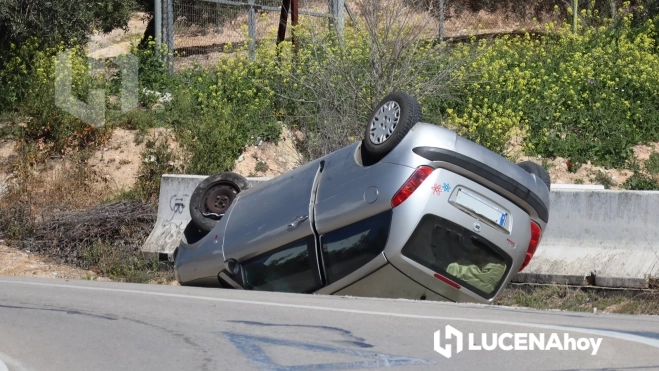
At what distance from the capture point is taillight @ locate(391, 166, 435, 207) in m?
7.18

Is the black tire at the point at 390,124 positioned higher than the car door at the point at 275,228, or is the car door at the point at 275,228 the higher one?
the black tire at the point at 390,124

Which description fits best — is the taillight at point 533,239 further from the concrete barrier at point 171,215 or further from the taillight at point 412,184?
the concrete barrier at point 171,215

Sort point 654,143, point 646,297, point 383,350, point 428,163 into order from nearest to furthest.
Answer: point 383,350
point 428,163
point 646,297
point 654,143

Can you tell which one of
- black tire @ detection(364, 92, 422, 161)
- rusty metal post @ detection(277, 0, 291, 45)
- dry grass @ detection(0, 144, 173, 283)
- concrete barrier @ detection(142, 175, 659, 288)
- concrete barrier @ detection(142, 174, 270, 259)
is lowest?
dry grass @ detection(0, 144, 173, 283)

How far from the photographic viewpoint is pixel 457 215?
723 centimetres

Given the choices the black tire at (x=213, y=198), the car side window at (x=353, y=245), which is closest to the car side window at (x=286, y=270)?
the car side window at (x=353, y=245)

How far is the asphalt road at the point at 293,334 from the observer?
5121mm

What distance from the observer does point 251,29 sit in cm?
1778

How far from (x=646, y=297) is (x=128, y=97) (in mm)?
10869

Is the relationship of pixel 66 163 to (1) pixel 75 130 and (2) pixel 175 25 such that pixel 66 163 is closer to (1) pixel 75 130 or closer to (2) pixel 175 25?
(1) pixel 75 130

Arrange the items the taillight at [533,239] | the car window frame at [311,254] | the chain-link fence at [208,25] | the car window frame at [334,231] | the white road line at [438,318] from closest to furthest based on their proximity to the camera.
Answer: the white road line at [438,318] → the car window frame at [334,231] → the taillight at [533,239] → the car window frame at [311,254] → the chain-link fence at [208,25]

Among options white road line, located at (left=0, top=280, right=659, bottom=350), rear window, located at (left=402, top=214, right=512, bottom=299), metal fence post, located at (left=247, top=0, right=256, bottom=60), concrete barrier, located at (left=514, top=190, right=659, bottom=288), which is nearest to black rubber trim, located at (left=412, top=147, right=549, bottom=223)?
rear window, located at (left=402, top=214, right=512, bottom=299)

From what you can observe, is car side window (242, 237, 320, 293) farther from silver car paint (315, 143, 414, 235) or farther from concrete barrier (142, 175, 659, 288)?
concrete barrier (142, 175, 659, 288)

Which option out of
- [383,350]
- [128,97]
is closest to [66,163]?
[128,97]
